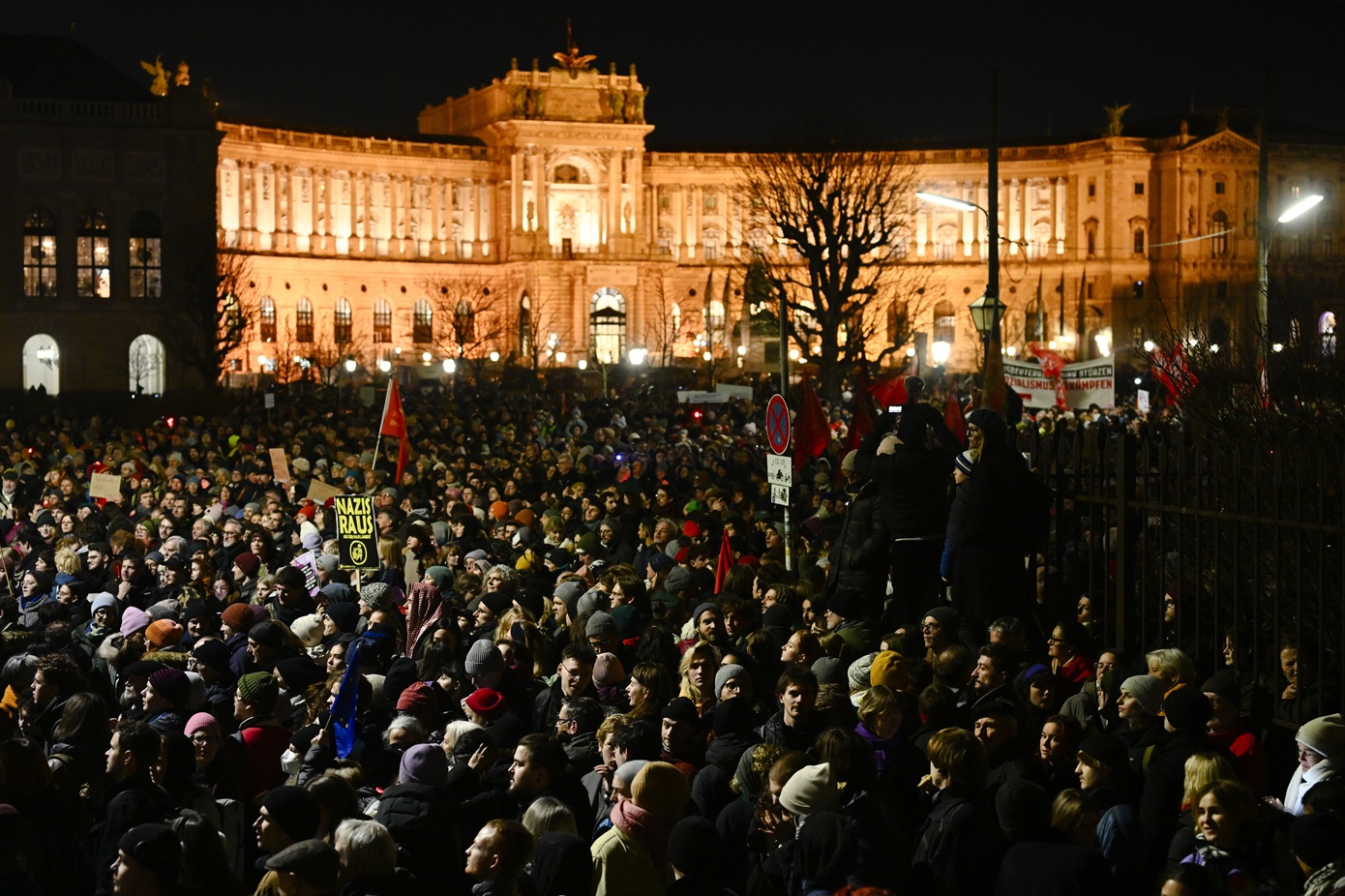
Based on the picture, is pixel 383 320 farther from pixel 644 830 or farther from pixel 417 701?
pixel 644 830

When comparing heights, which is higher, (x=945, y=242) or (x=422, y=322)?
(x=945, y=242)

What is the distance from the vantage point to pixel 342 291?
9462cm

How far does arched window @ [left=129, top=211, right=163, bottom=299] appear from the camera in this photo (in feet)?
199

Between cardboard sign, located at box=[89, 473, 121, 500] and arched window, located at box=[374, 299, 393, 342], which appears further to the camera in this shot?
arched window, located at box=[374, 299, 393, 342]

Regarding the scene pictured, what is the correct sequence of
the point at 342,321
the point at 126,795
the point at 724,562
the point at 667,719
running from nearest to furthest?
the point at 126,795, the point at 667,719, the point at 724,562, the point at 342,321

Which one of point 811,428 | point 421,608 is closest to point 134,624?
point 421,608

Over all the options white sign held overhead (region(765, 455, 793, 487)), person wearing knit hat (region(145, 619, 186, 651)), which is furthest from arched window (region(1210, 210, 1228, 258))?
person wearing knit hat (region(145, 619, 186, 651))

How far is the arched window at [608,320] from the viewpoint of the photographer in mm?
97375

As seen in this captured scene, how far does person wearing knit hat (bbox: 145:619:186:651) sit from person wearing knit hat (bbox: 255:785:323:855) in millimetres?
4702

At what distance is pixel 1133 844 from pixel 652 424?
26.8m

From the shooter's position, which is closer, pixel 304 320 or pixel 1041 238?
pixel 304 320

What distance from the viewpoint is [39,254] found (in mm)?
60906

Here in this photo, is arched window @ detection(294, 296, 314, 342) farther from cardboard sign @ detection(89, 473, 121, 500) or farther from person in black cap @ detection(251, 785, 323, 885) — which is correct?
person in black cap @ detection(251, 785, 323, 885)

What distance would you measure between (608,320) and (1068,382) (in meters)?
75.3
